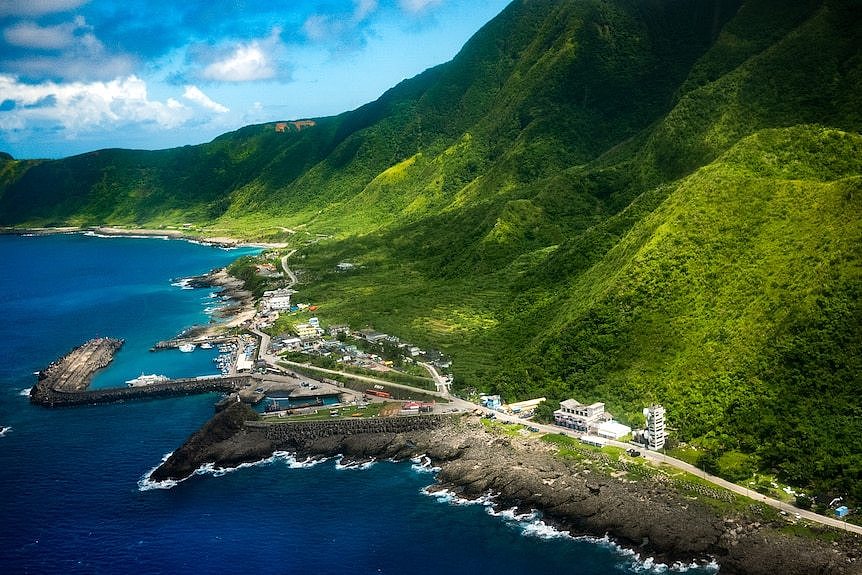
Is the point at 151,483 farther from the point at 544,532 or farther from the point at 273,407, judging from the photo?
the point at 544,532

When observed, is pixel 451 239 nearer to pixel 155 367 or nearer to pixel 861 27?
pixel 155 367

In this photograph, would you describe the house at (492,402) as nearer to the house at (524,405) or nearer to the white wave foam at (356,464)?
the house at (524,405)

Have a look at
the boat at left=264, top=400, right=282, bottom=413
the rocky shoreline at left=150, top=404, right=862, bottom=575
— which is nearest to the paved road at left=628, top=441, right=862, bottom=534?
the rocky shoreline at left=150, top=404, right=862, bottom=575

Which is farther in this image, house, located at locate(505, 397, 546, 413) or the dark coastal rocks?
house, located at locate(505, 397, 546, 413)

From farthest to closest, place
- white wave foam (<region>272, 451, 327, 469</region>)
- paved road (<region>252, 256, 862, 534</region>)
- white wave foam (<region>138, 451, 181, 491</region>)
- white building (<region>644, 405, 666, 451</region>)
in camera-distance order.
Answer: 1. white wave foam (<region>272, 451, 327, 469</region>)
2. white wave foam (<region>138, 451, 181, 491</region>)
3. white building (<region>644, 405, 666, 451</region>)
4. paved road (<region>252, 256, 862, 534</region>)

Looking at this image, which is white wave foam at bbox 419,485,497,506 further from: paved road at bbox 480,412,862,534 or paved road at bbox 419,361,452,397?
paved road at bbox 419,361,452,397

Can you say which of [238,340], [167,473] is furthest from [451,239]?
[167,473]
